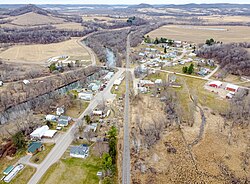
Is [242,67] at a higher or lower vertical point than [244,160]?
higher

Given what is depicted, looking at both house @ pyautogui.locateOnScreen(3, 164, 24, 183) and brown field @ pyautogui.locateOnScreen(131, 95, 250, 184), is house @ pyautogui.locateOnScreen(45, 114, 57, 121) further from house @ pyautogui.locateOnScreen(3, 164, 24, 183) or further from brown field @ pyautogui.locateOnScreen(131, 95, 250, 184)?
brown field @ pyautogui.locateOnScreen(131, 95, 250, 184)

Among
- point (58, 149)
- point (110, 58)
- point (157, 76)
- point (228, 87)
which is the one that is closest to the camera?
point (58, 149)

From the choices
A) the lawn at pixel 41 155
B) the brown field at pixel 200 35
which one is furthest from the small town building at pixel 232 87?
the brown field at pixel 200 35

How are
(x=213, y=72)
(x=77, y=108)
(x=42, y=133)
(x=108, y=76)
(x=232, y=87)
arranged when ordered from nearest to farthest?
(x=42, y=133) < (x=77, y=108) < (x=232, y=87) < (x=108, y=76) < (x=213, y=72)

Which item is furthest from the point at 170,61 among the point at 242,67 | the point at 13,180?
the point at 13,180

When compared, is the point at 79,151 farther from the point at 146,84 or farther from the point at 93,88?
the point at 146,84

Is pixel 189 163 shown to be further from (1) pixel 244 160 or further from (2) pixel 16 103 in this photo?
(2) pixel 16 103

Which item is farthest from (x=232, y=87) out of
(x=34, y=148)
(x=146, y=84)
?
(x=34, y=148)
